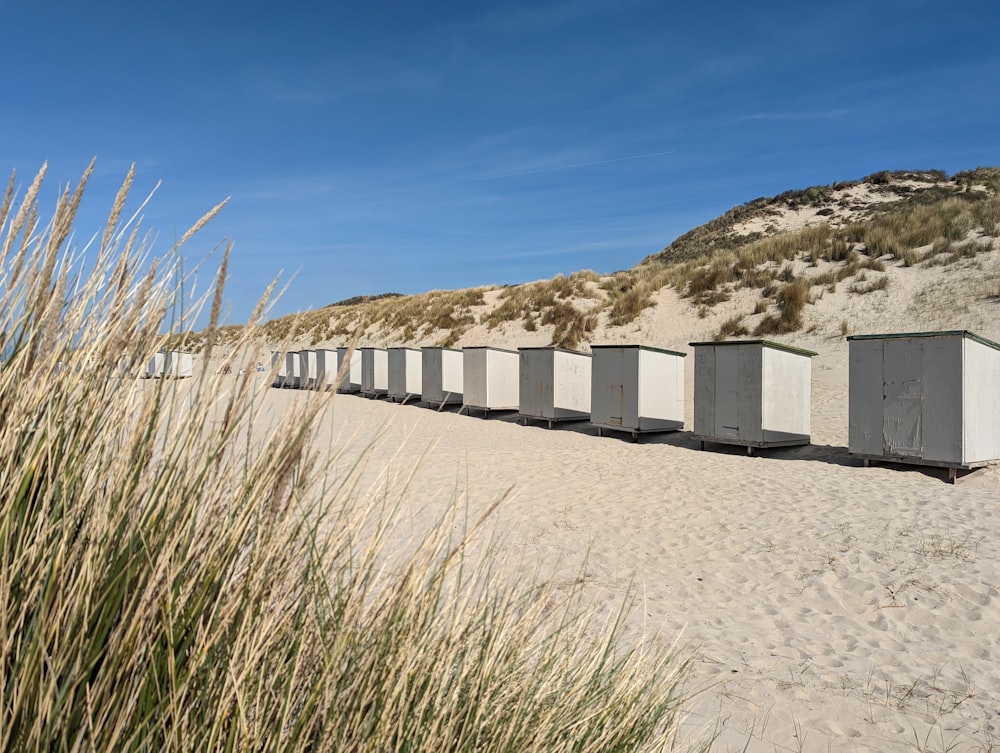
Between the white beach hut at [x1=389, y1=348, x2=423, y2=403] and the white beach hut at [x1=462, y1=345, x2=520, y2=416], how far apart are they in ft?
10.8

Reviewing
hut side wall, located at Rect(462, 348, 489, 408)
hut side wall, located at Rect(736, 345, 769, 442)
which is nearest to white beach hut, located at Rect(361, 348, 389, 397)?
hut side wall, located at Rect(462, 348, 489, 408)

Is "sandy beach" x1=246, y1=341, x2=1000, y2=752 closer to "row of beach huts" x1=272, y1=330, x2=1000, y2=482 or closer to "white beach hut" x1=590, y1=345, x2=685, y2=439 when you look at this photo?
"row of beach huts" x1=272, y1=330, x2=1000, y2=482

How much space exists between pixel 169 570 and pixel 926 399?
441 inches

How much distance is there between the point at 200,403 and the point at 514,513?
7.32 meters

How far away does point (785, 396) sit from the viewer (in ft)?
42.1

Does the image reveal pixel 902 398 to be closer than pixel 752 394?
Yes

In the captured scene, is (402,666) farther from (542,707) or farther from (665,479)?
(665,479)

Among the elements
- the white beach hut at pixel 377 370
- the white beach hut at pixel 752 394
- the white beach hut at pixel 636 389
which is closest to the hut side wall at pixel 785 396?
the white beach hut at pixel 752 394

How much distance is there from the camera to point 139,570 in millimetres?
1481

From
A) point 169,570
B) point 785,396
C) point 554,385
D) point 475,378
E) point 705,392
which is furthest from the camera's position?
point 475,378

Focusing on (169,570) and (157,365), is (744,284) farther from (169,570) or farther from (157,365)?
(169,570)

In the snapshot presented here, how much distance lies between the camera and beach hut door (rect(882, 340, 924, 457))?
412 inches

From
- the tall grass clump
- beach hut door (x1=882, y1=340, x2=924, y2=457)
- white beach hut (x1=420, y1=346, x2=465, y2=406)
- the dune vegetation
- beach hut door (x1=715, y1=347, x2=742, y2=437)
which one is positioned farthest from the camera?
the dune vegetation

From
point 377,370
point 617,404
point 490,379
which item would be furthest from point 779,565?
point 377,370
